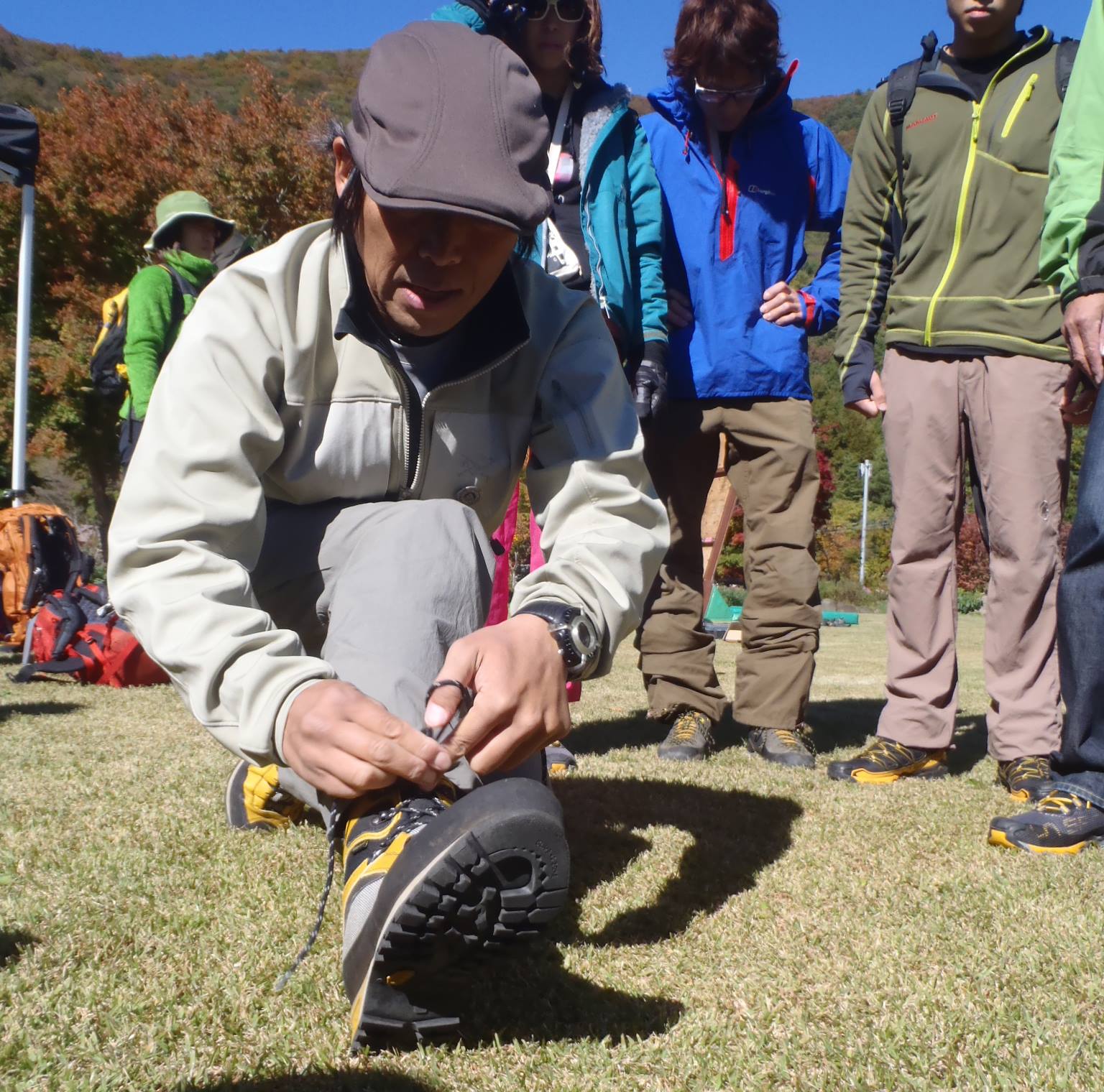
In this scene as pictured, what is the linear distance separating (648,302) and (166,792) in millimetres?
2062

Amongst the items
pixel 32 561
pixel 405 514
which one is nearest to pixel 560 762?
pixel 405 514

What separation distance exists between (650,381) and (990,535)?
1122mm

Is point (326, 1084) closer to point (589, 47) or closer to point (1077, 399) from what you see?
point (1077, 399)

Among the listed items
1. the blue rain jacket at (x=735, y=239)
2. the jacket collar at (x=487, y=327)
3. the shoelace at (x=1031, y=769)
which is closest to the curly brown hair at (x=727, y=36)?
the blue rain jacket at (x=735, y=239)

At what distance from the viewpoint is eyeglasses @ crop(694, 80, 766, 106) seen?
3.64 m

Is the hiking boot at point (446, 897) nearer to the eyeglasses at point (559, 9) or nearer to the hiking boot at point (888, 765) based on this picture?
the hiking boot at point (888, 765)

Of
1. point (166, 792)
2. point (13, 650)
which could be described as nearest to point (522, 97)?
point (166, 792)

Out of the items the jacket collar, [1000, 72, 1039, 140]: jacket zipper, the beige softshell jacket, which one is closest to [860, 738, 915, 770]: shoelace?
the beige softshell jacket

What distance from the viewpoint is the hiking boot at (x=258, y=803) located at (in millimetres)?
2385

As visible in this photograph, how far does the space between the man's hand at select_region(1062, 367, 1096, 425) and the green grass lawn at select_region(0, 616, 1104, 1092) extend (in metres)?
1.09

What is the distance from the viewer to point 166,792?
9.26 ft

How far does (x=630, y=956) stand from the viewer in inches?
68.5

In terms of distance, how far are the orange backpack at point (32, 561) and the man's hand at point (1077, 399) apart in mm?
5046

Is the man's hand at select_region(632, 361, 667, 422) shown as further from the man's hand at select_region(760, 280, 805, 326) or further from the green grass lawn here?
the green grass lawn
